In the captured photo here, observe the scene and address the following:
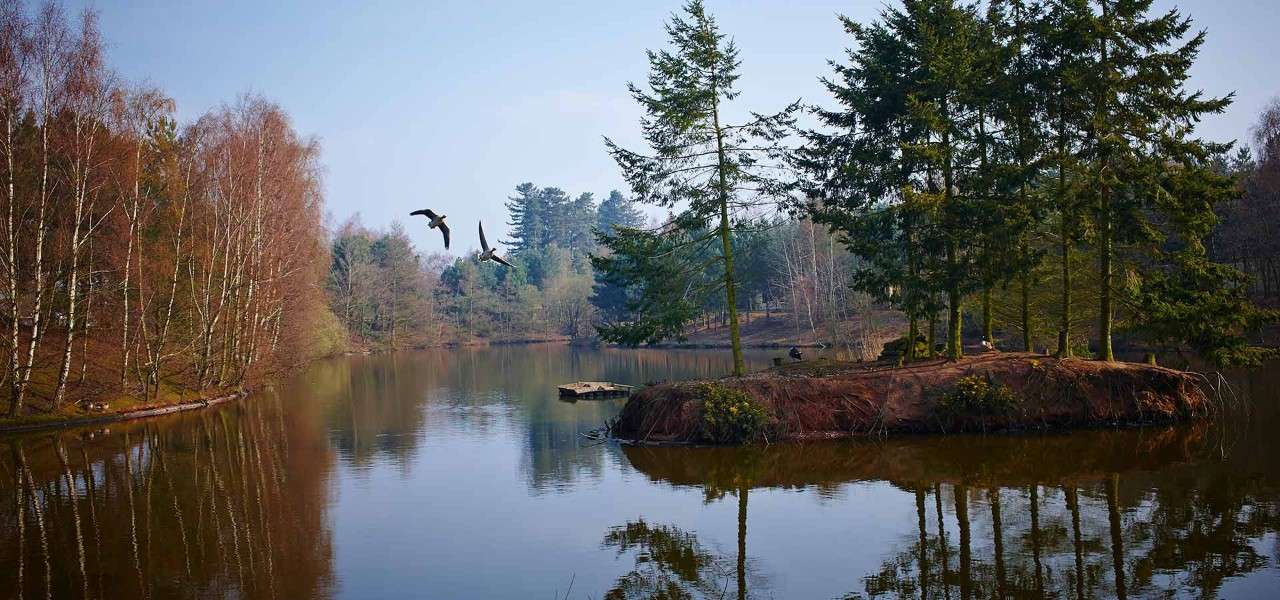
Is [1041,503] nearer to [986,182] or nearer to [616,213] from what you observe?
[986,182]

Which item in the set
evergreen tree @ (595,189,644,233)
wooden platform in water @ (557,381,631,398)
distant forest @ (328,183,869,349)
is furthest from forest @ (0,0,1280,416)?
evergreen tree @ (595,189,644,233)

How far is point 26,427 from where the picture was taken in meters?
29.7

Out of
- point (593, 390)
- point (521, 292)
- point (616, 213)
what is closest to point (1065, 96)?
point (593, 390)

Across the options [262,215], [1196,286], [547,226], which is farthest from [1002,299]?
[547,226]

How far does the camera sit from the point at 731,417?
2339 centimetres

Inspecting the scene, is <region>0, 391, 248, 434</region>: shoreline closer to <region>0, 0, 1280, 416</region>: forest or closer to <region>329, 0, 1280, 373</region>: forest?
<region>0, 0, 1280, 416</region>: forest

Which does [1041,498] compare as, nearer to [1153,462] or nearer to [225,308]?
[1153,462]

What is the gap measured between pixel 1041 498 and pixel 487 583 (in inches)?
390

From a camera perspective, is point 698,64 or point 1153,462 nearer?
point 1153,462

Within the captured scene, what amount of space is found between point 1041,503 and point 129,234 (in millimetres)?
31040

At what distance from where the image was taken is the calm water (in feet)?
40.9

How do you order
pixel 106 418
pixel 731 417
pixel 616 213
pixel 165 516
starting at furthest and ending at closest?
pixel 616 213, pixel 106 418, pixel 731 417, pixel 165 516

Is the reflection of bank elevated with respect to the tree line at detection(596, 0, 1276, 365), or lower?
lower

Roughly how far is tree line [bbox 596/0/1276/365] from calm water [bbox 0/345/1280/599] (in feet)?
13.4
